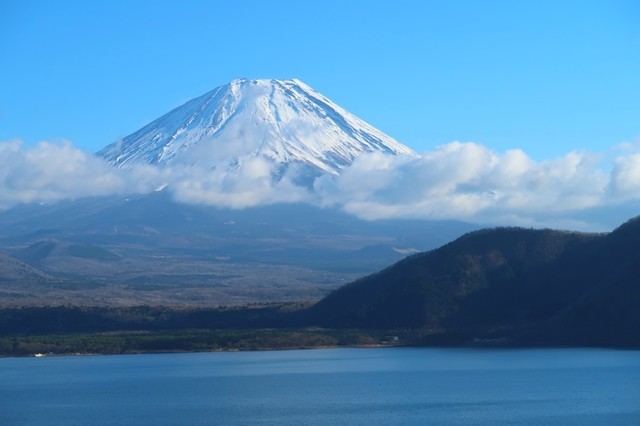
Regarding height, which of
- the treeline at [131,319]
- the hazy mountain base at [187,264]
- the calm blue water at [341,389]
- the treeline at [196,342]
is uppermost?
the hazy mountain base at [187,264]

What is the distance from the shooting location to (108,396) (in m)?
46.2

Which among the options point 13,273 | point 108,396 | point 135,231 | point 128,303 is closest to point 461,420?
point 108,396

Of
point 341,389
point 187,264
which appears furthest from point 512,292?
point 187,264

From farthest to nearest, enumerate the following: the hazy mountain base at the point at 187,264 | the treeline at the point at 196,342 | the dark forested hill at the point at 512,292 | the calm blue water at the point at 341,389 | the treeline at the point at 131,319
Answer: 1. the hazy mountain base at the point at 187,264
2. the treeline at the point at 131,319
3. the treeline at the point at 196,342
4. the dark forested hill at the point at 512,292
5. the calm blue water at the point at 341,389

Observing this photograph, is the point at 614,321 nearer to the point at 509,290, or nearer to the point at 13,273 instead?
the point at 509,290

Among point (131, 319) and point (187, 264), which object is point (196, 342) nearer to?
point (131, 319)

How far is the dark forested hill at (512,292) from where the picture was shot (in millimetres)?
64625

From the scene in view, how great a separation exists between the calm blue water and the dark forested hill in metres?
4.60

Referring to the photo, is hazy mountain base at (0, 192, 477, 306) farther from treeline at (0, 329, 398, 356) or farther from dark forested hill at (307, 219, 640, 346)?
treeline at (0, 329, 398, 356)

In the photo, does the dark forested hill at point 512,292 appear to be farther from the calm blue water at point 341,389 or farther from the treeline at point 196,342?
the calm blue water at point 341,389

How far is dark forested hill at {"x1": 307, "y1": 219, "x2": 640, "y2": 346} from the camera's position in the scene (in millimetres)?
64625

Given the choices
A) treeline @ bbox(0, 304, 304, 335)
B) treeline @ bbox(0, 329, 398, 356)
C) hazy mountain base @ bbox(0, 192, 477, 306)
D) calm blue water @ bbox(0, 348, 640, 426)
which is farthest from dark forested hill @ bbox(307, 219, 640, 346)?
hazy mountain base @ bbox(0, 192, 477, 306)

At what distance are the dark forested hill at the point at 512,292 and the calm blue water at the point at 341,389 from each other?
4596 mm

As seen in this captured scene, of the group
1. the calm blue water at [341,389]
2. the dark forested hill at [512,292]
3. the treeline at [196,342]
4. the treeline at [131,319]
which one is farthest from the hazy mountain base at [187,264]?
the calm blue water at [341,389]
